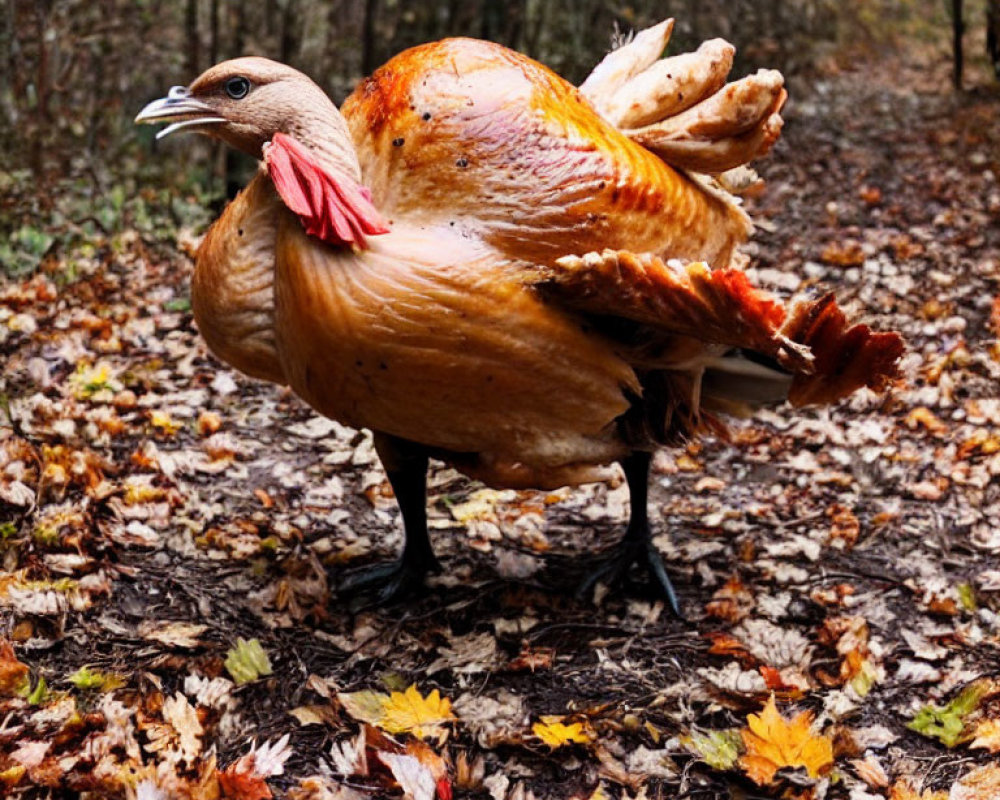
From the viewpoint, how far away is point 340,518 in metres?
4.24

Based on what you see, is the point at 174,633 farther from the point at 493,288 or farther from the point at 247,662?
the point at 493,288

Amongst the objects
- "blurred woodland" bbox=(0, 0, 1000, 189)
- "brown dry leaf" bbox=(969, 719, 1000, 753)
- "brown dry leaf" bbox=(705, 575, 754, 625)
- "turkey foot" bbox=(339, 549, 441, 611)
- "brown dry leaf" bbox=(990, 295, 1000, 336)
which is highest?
"blurred woodland" bbox=(0, 0, 1000, 189)

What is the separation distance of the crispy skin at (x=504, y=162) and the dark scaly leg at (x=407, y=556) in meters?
0.99

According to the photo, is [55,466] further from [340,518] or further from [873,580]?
[873,580]

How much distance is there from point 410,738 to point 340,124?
1720mm

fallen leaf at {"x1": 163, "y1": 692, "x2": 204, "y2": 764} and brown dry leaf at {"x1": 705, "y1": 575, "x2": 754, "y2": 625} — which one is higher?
fallen leaf at {"x1": 163, "y1": 692, "x2": 204, "y2": 764}

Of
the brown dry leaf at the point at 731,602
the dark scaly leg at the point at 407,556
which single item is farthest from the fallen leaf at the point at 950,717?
the dark scaly leg at the point at 407,556

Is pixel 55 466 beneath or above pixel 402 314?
beneath

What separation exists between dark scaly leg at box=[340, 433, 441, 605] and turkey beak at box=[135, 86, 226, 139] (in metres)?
1.22

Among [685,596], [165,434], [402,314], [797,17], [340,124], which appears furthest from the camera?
[797,17]

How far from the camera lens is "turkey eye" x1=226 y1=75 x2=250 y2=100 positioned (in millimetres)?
2779

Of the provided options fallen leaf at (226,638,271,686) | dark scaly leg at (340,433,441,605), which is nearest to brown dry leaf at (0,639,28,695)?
fallen leaf at (226,638,271,686)

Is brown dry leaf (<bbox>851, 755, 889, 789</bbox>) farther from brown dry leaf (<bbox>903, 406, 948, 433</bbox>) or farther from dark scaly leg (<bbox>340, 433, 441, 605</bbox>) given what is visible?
brown dry leaf (<bbox>903, 406, 948, 433</bbox>)

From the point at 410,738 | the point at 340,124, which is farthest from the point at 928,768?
the point at 340,124
